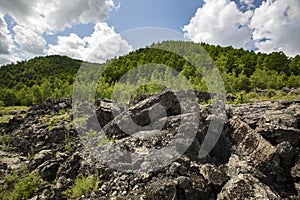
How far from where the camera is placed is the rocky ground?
7215 mm

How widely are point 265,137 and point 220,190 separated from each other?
12.2 ft

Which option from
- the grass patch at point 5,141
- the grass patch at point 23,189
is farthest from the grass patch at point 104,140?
the grass patch at point 5,141

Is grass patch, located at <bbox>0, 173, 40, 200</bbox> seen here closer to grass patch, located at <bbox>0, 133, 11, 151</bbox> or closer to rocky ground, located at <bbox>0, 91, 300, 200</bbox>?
rocky ground, located at <bbox>0, 91, 300, 200</bbox>

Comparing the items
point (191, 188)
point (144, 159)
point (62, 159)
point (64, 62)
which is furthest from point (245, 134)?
point (64, 62)

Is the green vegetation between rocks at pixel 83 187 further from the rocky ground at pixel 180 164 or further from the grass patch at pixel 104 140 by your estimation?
the grass patch at pixel 104 140

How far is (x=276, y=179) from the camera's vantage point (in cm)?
776

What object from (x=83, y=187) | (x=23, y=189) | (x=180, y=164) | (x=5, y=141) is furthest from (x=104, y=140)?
(x=5, y=141)

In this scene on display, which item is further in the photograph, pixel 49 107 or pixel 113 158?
pixel 49 107

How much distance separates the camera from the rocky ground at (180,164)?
7215mm

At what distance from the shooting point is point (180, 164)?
26.1ft

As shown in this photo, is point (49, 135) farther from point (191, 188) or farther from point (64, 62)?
point (64, 62)

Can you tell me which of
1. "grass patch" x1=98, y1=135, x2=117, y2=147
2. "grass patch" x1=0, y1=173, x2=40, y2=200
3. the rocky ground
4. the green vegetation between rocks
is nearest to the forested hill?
the rocky ground

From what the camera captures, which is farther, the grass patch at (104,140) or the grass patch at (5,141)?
the grass patch at (5,141)

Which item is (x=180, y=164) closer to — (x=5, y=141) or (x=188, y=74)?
(x=5, y=141)
